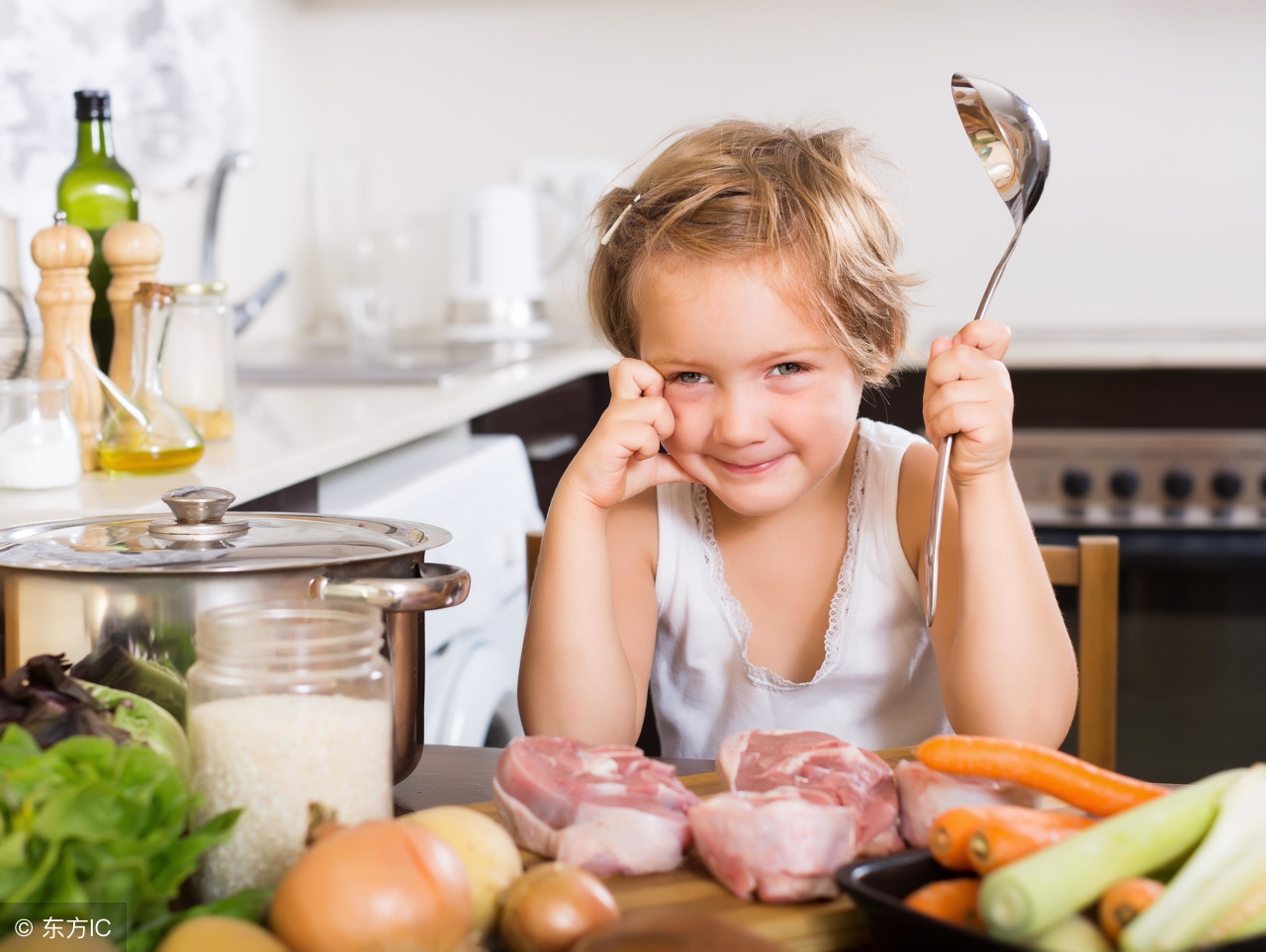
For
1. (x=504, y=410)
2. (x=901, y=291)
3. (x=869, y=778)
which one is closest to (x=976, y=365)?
(x=901, y=291)

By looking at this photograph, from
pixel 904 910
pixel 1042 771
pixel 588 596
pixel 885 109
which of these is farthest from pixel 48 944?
pixel 885 109

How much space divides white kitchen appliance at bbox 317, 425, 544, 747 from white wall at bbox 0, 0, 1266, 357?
3.69ft

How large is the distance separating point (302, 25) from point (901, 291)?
2159 mm

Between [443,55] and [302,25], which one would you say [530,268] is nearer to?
[443,55]

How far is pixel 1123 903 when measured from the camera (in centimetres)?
42

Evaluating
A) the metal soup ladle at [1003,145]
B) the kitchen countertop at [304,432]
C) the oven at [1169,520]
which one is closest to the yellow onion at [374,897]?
the metal soup ladle at [1003,145]

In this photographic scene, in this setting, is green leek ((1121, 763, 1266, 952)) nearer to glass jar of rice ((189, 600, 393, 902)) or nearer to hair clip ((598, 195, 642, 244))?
glass jar of rice ((189, 600, 393, 902))

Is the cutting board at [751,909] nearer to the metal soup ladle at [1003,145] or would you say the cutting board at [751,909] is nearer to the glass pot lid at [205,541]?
the glass pot lid at [205,541]

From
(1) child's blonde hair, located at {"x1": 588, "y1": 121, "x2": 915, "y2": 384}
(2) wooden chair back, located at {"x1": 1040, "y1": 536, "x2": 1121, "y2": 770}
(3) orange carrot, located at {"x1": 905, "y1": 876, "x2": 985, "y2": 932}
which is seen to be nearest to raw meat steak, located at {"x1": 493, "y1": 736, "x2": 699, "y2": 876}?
(3) orange carrot, located at {"x1": 905, "y1": 876, "x2": 985, "y2": 932}

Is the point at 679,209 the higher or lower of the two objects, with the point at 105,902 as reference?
higher

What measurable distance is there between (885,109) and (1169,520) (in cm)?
106

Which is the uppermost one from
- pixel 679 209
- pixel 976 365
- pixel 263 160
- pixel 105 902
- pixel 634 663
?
pixel 263 160

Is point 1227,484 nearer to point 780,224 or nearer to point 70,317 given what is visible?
point 780,224

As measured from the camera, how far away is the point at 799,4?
2705 millimetres
